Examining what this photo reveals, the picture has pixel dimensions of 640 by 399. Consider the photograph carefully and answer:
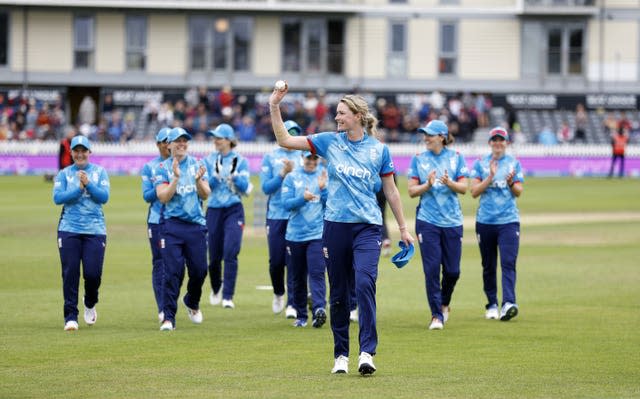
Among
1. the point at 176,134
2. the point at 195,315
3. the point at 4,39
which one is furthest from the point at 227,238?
the point at 4,39

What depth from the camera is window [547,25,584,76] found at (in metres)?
67.2

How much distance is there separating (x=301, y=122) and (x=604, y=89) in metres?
19.1

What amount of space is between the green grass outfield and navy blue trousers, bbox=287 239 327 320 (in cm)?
A: 38

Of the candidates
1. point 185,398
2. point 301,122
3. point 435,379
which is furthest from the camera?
point 301,122

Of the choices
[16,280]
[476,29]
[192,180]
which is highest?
[476,29]

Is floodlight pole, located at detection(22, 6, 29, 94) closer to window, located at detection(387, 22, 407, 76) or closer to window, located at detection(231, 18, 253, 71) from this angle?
window, located at detection(231, 18, 253, 71)

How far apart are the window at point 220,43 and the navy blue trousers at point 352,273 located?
55.8 meters

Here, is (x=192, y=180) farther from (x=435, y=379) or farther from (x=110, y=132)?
(x=110, y=132)

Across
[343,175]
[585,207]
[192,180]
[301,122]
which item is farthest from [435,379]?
[301,122]

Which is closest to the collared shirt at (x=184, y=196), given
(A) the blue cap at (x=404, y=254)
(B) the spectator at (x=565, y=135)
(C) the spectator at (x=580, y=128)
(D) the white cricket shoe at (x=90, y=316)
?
(D) the white cricket shoe at (x=90, y=316)

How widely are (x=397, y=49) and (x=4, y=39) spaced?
Result: 2025 centimetres

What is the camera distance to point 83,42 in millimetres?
65812

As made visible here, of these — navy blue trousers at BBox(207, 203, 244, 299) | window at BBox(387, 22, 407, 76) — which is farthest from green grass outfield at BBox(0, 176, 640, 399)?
window at BBox(387, 22, 407, 76)

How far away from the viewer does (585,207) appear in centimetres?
3750
